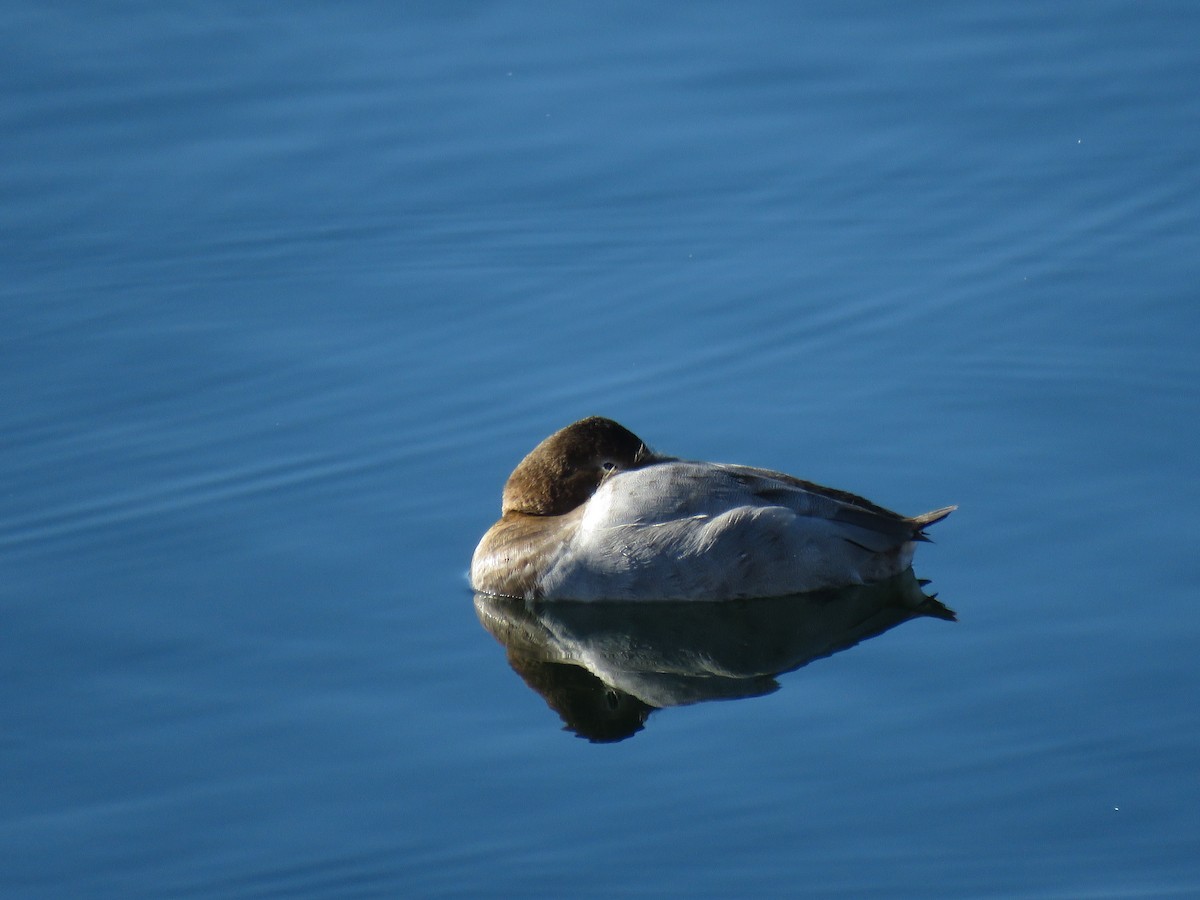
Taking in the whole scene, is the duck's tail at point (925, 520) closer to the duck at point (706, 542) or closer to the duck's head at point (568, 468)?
the duck at point (706, 542)

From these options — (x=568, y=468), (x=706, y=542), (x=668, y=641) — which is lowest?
(x=668, y=641)

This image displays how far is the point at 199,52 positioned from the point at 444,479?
529cm

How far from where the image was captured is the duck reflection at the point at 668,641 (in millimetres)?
7146

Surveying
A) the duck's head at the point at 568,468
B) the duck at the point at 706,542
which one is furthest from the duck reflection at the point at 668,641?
the duck's head at the point at 568,468

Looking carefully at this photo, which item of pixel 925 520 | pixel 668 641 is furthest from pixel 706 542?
pixel 925 520

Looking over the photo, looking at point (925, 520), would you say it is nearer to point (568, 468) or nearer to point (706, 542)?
point (706, 542)

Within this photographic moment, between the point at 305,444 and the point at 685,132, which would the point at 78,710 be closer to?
the point at 305,444

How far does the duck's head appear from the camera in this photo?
330 inches

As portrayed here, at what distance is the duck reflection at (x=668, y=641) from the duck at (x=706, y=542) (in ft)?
0.21

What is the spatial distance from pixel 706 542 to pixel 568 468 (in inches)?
36.1

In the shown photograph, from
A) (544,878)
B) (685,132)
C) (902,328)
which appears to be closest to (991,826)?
(544,878)

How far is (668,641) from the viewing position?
7.63m

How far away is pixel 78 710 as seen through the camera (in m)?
7.11

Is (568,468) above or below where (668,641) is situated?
above
